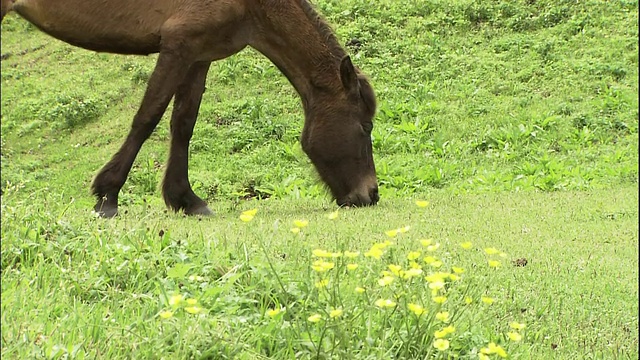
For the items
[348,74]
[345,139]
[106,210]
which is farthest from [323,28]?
[106,210]

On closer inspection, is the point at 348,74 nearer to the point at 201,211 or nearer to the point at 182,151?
the point at 182,151

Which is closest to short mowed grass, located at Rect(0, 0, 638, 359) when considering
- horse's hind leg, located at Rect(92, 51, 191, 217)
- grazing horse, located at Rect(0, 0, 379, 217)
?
horse's hind leg, located at Rect(92, 51, 191, 217)

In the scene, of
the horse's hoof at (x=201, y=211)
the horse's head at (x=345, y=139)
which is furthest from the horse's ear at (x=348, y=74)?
the horse's hoof at (x=201, y=211)

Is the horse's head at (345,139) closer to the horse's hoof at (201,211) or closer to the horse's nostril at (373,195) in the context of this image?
the horse's nostril at (373,195)

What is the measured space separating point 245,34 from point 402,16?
1049 centimetres

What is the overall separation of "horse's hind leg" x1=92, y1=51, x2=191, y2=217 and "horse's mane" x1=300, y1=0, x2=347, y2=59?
4.44 feet

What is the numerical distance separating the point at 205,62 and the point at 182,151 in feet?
3.21

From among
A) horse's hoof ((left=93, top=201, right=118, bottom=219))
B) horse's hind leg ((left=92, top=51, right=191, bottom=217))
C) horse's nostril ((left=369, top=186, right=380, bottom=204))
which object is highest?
horse's hind leg ((left=92, top=51, right=191, bottom=217))

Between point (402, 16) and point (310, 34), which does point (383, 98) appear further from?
point (310, 34)

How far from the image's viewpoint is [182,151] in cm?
866

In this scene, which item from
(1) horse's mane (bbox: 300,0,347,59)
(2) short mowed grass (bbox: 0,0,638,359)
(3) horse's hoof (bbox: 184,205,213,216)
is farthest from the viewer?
(3) horse's hoof (bbox: 184,205,213,216)

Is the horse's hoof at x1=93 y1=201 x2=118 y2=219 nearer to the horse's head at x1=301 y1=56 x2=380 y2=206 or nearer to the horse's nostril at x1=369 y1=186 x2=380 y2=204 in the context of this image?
the horse's head at x1=301 y1=56 x2=380 y2=206

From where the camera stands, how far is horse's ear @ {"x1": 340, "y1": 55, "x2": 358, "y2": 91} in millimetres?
8258

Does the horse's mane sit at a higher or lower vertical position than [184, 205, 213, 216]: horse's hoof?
higher
